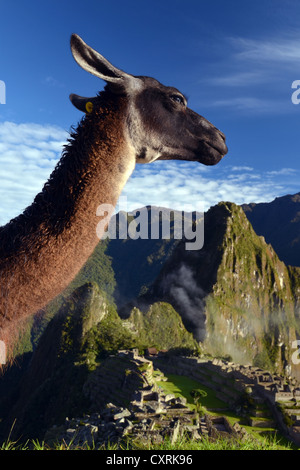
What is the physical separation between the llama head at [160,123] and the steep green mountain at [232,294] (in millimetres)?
112137

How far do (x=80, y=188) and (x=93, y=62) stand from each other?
99 centimetres

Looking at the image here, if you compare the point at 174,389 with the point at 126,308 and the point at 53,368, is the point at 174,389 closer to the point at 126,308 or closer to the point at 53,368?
the point at 53,368

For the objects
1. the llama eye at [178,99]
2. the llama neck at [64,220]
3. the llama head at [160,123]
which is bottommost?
the llama neck at [64,220]

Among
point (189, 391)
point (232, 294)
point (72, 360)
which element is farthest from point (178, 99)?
point (232, 294)

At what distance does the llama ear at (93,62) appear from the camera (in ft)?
8.51

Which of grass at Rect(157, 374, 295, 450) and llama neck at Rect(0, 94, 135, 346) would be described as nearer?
llama neck at Rect(0, 94, 135, 346)

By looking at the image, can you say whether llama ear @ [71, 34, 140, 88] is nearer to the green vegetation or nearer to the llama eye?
the llama eye

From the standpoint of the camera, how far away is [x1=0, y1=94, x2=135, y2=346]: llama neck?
2.80m

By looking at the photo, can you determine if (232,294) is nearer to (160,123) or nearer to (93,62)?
(160,123)

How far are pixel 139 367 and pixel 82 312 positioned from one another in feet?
123

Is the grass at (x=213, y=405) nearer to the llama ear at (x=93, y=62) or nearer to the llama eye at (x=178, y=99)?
the llama eye at (x=178, y=99)

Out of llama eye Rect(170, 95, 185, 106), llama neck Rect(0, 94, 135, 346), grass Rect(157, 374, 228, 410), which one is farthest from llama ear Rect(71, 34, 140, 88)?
grass Rect(157, 374, 228, 410)

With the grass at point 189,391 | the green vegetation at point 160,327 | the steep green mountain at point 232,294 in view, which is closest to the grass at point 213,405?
the grass at point 189,391

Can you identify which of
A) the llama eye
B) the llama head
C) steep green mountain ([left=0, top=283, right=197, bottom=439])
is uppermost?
the llama eye
